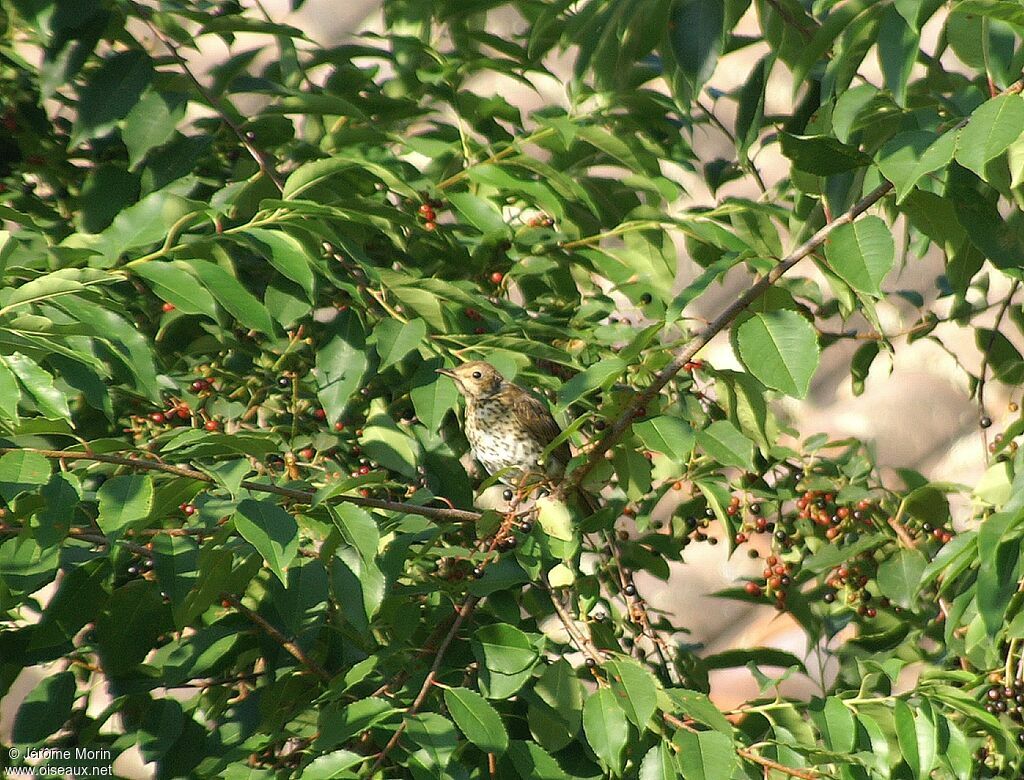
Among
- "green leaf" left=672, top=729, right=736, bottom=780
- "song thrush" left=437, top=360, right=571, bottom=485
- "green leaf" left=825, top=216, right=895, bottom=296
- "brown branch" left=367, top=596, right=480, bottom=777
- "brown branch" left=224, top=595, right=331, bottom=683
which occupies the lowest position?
"song thrush" left=437, top=360, right=571, bottom=485

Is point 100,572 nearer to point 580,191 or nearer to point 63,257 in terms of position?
point 63,257

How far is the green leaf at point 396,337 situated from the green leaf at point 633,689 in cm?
60

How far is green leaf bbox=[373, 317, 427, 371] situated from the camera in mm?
2158

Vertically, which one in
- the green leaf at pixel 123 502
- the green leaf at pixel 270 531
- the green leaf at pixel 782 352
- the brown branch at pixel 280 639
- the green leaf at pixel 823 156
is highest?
the green leaf at pixel 823 156

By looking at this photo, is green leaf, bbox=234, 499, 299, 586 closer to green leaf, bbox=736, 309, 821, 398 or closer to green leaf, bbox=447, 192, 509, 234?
green leaf, bbox=736, 309, 821, 398

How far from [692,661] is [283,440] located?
2.98 feet

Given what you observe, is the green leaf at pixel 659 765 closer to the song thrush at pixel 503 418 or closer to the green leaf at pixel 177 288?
the green leaf at pixel 177 288

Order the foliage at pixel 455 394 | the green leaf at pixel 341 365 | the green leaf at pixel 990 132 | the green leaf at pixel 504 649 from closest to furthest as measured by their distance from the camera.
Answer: the green leaf at pixel 990 132 → the foliage at pixel 455 394 → the green leaf at pixel 504 649 → the green leaf at pixel 341 365

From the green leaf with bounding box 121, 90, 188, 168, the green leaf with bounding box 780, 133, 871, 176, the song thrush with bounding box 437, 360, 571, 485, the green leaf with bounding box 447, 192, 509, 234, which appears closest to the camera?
the green leaf with bounding box 780, 133, 871, 176

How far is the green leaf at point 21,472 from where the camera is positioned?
1535 millimetres

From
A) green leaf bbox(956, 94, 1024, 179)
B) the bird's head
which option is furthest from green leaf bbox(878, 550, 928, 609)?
the bird's head

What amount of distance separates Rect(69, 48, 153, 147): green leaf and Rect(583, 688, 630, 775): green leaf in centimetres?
138

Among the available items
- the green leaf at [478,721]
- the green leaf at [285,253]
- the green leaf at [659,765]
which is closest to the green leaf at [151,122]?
the green leaf at [285,253]

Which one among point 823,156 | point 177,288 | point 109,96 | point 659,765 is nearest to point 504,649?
point 659,765
